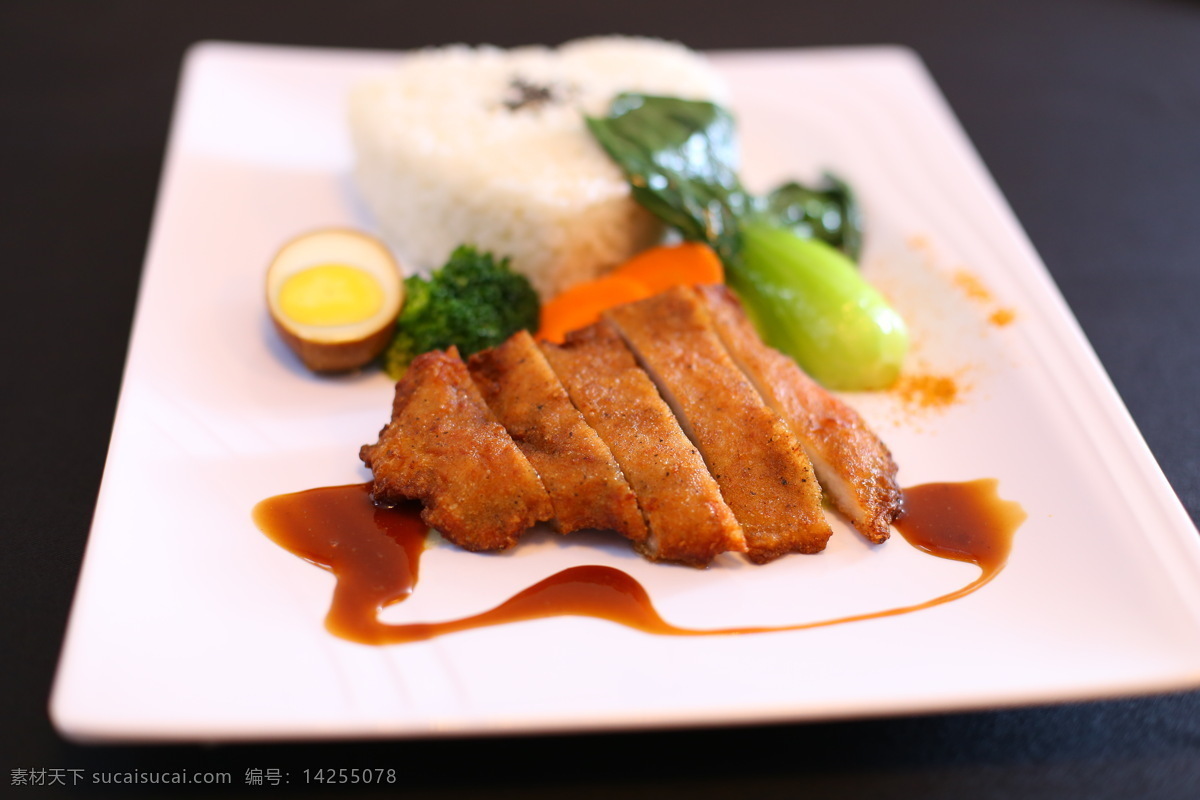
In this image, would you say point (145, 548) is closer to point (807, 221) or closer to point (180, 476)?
point (180, 476)

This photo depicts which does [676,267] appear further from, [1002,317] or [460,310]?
[1002,317]

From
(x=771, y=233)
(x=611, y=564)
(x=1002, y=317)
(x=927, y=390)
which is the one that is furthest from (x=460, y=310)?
(x=1002, y=317)

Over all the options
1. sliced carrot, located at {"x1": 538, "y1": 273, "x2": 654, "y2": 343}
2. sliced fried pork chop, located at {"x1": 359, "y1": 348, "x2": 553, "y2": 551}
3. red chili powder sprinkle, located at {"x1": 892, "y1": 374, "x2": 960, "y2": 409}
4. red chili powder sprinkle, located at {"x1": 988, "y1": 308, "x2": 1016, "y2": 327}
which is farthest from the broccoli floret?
red chili powder sprinkle, located at {"x1": 988, "y1": 308, "x2": 1016, "y2": 327}

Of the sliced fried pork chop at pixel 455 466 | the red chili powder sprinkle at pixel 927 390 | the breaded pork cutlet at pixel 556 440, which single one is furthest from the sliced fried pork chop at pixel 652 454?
the red chili powder sprinkle at pixel 927 390

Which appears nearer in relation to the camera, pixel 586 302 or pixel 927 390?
pixel 927 390

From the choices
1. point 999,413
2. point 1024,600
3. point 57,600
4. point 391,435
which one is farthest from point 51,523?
point 999,413

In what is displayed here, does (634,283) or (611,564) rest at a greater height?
(634,283)

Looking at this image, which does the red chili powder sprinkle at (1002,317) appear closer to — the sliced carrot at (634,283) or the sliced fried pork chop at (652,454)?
the sliced carrot at (634,283)
